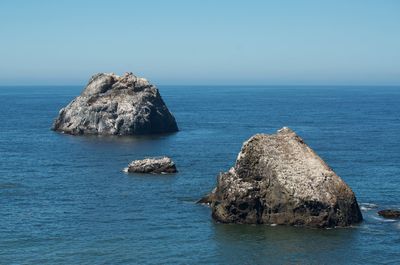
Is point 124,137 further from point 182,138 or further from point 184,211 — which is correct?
point 184,211

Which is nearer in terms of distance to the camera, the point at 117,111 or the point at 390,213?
the point at 390,213

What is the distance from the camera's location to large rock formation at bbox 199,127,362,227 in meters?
68.2

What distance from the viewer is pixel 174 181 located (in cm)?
9306

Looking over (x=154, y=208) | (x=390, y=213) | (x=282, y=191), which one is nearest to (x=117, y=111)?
(x=154, y=208)

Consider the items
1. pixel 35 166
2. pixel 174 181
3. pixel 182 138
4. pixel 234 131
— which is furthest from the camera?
pixel 234 131

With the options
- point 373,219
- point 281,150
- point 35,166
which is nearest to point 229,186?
A: point 281,150

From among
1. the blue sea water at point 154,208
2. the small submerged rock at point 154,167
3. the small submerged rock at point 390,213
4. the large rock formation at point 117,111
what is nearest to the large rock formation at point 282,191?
the blue sea water at point 154,208

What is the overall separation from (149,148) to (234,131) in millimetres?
36821

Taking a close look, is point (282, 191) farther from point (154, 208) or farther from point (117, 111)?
point (117, 111)

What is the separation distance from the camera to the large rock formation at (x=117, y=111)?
149375mm

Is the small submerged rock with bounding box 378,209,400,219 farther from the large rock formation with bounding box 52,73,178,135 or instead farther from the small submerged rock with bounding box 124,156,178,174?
the large rock formation with bounding box 52,73,178,135

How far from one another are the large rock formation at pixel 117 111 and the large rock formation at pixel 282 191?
3105 inches

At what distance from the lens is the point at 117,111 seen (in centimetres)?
14988

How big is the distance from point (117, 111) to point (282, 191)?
8623 centimetres
